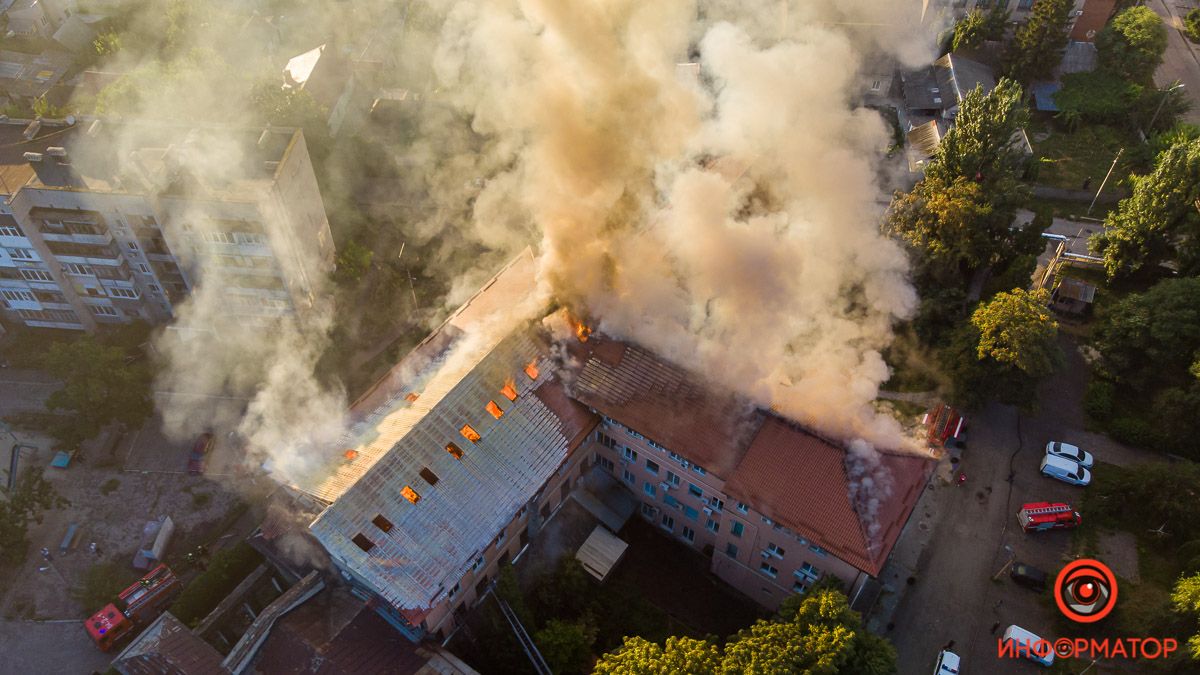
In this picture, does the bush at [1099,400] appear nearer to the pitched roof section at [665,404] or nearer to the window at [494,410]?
the pitched roof section at [665,404]

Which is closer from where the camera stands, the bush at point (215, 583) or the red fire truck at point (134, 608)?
the bush at point (215, 583)

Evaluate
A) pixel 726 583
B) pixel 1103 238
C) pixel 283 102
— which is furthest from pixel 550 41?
pixel 1103 238

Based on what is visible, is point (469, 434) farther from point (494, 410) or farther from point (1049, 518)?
point (1049, 518)

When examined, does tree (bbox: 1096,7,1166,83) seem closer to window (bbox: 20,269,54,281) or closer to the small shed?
the small shed

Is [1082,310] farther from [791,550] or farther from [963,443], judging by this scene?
[791,550]

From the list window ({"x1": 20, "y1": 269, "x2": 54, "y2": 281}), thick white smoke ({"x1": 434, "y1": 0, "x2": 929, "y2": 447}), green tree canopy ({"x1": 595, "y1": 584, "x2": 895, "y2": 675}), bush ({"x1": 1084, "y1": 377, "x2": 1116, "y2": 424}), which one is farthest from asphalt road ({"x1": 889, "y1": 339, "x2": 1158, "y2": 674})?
window ({"x1": 20, "y1": 269, "x2": 54, "y2": 281})

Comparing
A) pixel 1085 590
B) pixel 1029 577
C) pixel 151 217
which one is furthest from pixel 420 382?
pixel 1085 590

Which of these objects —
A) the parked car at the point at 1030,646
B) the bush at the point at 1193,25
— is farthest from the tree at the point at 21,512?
the bush at the point at 1193,25
